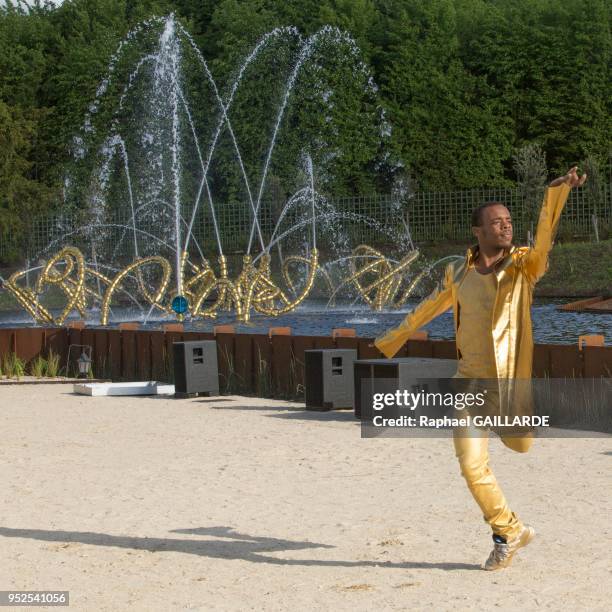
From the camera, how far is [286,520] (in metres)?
8.58

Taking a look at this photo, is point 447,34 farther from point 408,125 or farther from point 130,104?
point 130,104

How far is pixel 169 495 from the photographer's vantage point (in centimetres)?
966

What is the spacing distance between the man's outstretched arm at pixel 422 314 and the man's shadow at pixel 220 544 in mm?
1127

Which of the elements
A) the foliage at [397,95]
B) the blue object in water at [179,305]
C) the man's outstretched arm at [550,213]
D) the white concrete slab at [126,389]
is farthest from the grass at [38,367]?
the foliage at [397,95]

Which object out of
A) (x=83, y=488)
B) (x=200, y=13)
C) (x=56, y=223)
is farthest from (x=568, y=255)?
(x=83, y=488)

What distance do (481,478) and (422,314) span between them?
0.95 meters

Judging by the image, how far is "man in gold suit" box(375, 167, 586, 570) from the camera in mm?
6777

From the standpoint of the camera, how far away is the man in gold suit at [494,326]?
6.78 m

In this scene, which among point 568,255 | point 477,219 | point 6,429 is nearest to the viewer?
point 477,219

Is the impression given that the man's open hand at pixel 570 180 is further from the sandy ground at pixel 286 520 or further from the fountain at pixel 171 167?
the fountain at pixel 171 167

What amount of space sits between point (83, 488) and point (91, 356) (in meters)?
11.2

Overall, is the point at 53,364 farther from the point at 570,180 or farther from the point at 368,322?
the point at 570,180

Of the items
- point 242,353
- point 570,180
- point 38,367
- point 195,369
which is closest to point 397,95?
point 38,367

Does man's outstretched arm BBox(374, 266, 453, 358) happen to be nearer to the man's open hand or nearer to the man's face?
the man's face
